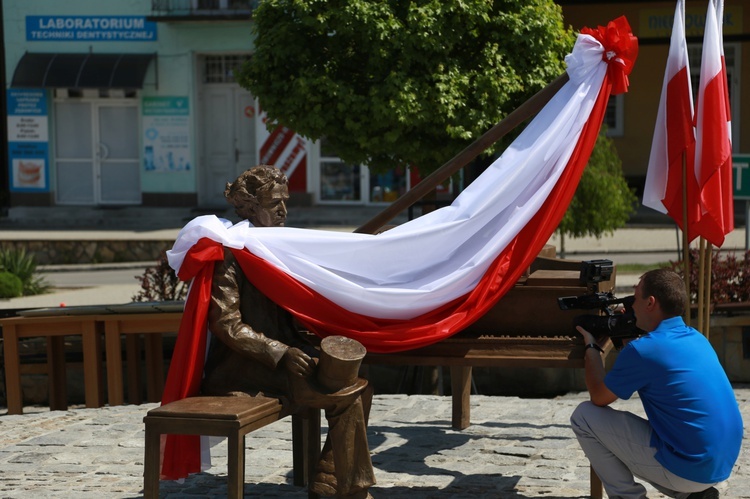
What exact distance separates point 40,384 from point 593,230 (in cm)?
884

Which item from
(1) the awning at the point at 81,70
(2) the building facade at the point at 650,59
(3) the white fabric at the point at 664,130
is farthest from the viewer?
(1) the awning at the point at 81,70

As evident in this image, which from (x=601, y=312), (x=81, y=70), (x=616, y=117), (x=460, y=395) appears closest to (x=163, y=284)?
(x=460, y=395)

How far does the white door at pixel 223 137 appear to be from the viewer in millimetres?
28250

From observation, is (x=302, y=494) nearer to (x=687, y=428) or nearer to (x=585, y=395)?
(x=687, y=428)

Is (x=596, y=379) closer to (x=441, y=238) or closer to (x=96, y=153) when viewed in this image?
(x=441, y=238)

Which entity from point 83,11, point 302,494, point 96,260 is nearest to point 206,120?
point 83,11

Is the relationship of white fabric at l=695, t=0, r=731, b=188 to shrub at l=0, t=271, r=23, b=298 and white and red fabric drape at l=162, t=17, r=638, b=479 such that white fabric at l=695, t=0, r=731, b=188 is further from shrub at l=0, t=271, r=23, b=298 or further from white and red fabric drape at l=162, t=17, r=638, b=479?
shrub at l=0, t=271, r=23, b=298

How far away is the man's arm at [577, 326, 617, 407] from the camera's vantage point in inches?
228

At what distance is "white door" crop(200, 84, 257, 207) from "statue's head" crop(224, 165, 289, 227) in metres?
22.1

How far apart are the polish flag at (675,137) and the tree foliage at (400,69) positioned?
13.3 ft

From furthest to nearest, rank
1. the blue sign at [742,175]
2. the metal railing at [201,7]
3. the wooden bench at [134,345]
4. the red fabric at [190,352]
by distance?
the metal railing at [201,7] < the blue sign at [742,175] < the wooden bench at [134,345] < the red fabric at [190,352]

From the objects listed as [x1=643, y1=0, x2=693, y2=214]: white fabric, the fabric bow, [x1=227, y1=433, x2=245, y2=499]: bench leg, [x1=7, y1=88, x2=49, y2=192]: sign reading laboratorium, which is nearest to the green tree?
[x1=643, y1=0, x2=693, y2=214]: white fabric

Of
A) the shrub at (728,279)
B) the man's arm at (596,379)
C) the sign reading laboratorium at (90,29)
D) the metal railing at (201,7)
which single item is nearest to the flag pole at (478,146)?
the man's arm at (596,379)

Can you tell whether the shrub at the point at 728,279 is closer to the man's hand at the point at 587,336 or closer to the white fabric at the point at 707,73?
the white fabric at the point at 707,73
